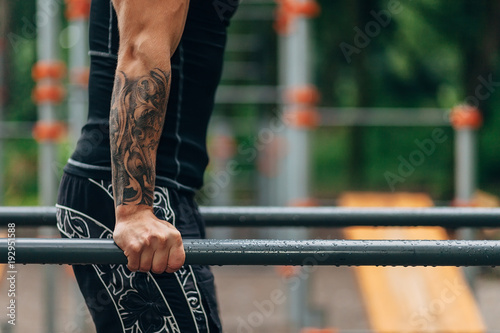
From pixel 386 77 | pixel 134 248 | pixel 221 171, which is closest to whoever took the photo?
pixel 134 248

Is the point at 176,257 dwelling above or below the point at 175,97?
below

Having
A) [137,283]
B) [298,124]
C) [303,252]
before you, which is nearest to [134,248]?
[137,283]

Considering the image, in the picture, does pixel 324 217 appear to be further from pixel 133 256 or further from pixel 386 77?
pixel 386 77

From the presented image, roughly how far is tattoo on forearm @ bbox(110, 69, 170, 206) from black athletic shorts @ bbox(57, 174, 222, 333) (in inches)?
4.9


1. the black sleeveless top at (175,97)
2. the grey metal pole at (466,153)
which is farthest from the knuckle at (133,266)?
the grey metal pole at (466,153)

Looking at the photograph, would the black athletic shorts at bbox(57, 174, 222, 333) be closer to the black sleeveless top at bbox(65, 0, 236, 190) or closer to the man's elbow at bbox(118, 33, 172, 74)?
the black sleeveless top at bbox(65, 0, 236, 190)

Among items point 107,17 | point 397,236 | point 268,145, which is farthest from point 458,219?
point 268,145

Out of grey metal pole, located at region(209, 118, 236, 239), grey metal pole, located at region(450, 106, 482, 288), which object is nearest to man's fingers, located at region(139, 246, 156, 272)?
grey metal pole, located at region(450, 106, 482, 288)

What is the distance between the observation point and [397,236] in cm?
496

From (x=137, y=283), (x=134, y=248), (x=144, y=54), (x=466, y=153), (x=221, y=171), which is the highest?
(x=144, y=54)

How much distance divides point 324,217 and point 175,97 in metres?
0.65

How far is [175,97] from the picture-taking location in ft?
5.08

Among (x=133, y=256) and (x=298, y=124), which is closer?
(x=133, y=256)

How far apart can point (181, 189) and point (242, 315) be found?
4.19 m
